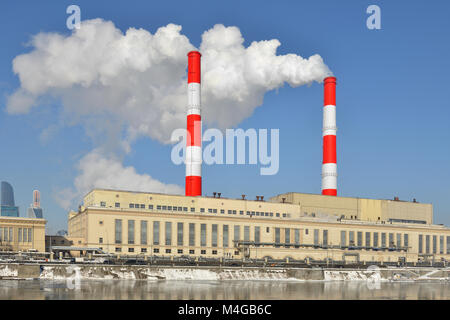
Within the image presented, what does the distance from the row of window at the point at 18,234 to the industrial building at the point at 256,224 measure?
33.9 feet

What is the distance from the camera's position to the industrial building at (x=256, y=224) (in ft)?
378

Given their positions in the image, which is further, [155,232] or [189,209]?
[189,209]

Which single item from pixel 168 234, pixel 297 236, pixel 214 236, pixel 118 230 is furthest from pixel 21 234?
pixel 297 236

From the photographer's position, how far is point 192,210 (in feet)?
403

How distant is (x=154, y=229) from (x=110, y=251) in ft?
35.7

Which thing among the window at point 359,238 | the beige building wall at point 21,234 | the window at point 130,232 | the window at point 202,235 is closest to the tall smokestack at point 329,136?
the window at point 359,238

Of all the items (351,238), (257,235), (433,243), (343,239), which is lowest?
(433,243)

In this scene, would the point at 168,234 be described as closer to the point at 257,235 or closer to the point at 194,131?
the point at 257,235

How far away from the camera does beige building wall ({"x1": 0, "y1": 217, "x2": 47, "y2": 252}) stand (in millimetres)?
106438

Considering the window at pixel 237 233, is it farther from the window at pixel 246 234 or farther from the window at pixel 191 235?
the window at pixel 191 235

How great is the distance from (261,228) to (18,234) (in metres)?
55.4

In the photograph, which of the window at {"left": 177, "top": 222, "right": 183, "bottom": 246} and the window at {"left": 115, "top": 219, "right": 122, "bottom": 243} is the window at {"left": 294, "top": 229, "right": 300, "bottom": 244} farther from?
the window at {"left": 115, "top": 219, "right": 122, "bottom": 243}

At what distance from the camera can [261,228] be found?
5010 inches
